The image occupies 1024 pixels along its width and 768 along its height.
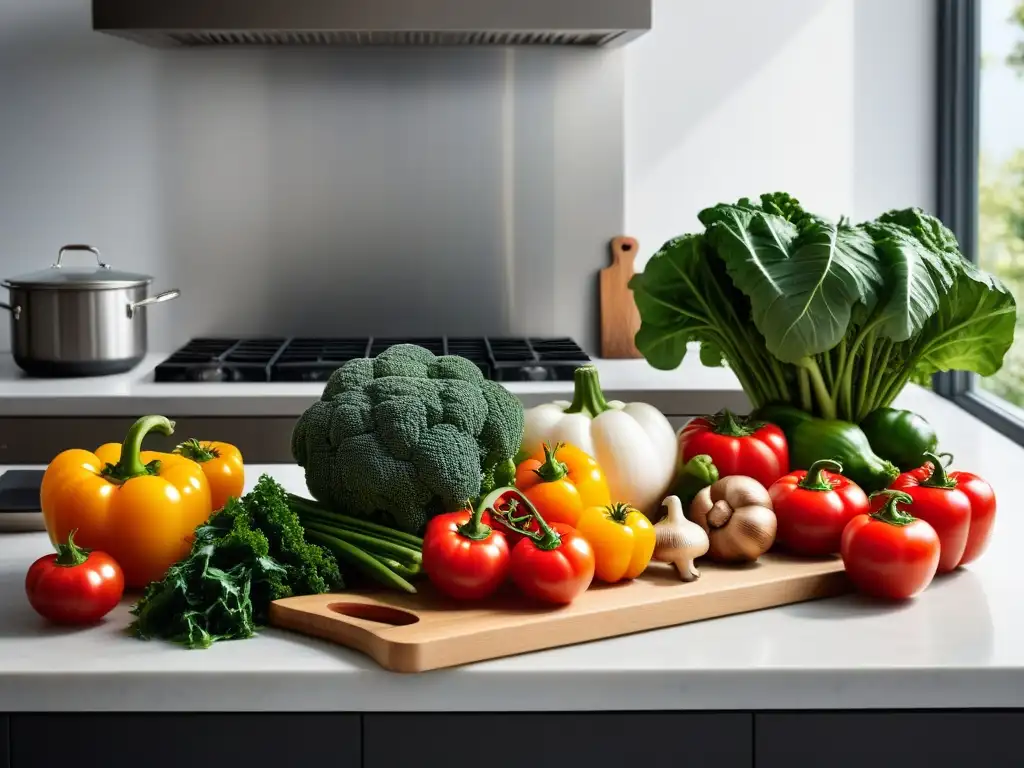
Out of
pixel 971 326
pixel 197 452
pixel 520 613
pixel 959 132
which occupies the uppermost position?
pixel 959 132

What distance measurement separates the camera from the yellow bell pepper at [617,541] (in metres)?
1.20

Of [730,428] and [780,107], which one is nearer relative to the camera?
[730,428]

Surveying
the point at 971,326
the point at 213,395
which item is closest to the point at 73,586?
the point at 971,326

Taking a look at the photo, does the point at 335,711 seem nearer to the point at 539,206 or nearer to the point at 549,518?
the point at 549,518

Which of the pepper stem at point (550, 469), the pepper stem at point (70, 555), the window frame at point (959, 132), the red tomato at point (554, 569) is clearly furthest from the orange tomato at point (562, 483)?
the window frame at point (959, 132)

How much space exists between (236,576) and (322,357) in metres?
1.77

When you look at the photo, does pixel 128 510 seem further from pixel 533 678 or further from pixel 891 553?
pixel 891 553

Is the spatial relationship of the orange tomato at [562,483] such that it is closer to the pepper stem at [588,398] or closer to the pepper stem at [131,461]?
the pepper stem at [588,398]

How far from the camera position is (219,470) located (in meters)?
1.39

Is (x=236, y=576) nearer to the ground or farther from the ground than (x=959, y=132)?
nearer to the ground

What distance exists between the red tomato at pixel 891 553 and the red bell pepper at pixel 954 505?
6 centimetres

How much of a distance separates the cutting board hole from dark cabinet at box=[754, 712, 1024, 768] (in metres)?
0.32

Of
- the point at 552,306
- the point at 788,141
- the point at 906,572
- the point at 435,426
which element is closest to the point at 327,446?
the point at 435,426

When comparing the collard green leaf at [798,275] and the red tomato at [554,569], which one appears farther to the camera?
the collard green leaf at [798,275]
